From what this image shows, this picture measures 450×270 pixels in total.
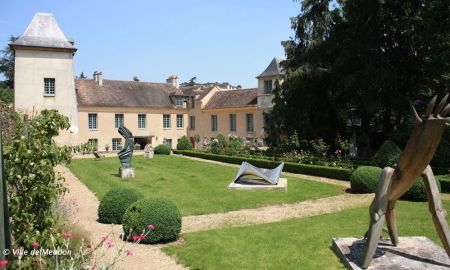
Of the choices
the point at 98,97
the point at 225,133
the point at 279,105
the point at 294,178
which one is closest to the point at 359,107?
the point at 279,105

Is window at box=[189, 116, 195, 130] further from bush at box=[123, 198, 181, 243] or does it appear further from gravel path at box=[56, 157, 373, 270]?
bush at box=[123, 198, 181, 243]

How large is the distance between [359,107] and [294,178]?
34.3ft

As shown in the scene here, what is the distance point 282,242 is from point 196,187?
7.94 metres

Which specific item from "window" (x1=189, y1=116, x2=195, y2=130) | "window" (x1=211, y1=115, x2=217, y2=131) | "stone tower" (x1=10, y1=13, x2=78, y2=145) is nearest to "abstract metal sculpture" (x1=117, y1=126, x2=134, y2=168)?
"stone tower" (x1=10, y1=13, x2=78, y2=145)

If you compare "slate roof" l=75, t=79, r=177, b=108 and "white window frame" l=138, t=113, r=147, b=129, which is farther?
"white window frame" l=138, t=113, r=147, b=129

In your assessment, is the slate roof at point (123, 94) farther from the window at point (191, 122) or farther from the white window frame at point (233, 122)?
the white window frame at point (233, 122)

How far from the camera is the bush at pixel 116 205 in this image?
32.8 feet

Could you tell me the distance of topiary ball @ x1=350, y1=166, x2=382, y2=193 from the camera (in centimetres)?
1361

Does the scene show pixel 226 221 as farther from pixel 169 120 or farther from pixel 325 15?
pixel 169 120

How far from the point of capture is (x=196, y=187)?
15.7m

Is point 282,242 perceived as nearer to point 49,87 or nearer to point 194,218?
point 194,218

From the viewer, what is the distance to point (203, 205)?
40.0 ft

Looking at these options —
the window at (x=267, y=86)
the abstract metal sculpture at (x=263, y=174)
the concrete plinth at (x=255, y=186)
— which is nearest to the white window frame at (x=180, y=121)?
the window at (x=267, y=86)

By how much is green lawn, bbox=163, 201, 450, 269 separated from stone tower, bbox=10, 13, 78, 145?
22.6m
